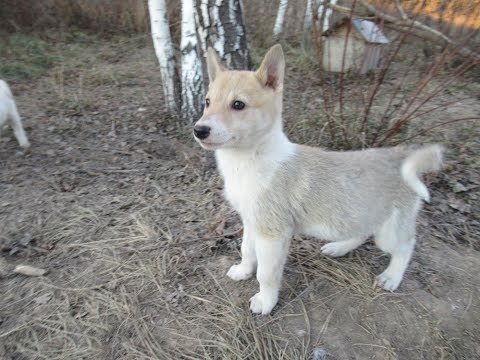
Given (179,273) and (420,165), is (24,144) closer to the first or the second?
(179,273)

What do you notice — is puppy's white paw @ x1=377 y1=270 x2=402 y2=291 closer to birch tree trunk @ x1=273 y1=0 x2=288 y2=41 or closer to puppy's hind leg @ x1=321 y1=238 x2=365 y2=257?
puppy's hind leg @ x1=321 y1=238 x2=365 y2=257

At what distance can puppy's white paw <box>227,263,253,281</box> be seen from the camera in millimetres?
2998

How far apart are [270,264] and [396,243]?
1.04 metres

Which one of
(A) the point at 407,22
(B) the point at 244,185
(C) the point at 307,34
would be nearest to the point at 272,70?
(B) the point at 244,185

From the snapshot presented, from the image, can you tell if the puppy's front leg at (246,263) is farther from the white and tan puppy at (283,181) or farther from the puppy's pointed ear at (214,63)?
the puppy's pointed ear at (214,63)

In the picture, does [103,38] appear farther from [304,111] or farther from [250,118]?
[250,118]

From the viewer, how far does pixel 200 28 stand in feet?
13.5

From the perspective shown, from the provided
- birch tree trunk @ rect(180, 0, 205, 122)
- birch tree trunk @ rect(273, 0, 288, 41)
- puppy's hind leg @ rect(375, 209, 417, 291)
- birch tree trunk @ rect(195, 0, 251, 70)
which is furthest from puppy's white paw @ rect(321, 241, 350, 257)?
birch tree trunk @ rect(273, 0, 288, 41)

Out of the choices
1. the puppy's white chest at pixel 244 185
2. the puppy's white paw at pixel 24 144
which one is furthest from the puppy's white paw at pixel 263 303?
the puppy's white paw at pixel 24 144

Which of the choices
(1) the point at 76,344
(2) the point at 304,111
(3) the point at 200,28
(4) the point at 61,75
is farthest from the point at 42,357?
(4) the point at 61,75

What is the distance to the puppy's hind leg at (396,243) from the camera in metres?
2.75

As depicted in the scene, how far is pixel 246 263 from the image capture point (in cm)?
298

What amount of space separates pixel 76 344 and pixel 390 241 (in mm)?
2411

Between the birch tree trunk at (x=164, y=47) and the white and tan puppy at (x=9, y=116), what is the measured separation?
203 centimetres
